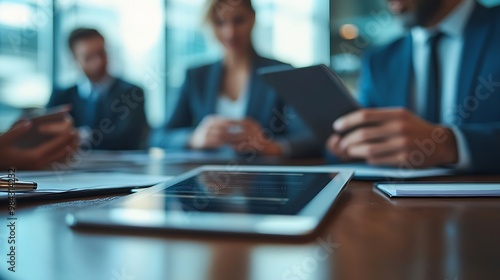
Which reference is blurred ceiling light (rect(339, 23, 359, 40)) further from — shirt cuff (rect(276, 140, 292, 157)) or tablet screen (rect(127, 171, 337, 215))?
tablet screen (rect(127, 171, 337, 215))

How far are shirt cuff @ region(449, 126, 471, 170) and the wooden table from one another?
38 centimetres

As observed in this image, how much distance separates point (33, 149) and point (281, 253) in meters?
0.61

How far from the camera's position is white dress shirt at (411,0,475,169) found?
3.56 feet

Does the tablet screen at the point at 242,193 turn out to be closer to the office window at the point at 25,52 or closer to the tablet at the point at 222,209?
the tablet at the point at 222,209

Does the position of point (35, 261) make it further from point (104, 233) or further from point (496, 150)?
point (496, 150)

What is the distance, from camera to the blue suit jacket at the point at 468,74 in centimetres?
97

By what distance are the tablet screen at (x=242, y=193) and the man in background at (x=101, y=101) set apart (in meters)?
1.34

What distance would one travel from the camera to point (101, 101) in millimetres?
1917

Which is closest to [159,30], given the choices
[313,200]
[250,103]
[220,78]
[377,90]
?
[220,78]

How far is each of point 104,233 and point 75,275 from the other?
0.07 m

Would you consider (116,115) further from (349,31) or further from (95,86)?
(349,31)

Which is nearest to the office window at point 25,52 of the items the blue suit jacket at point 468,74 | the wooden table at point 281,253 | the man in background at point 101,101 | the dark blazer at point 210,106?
the man in background at point 101,101

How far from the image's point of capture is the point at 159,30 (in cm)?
275

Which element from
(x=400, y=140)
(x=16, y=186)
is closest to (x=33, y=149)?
(x=16, y=186)
